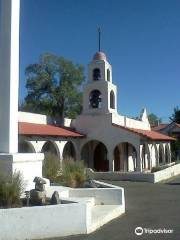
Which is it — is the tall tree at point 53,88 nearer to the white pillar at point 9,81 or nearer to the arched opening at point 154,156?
the arched opening at point 154,156

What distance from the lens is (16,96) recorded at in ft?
35.9

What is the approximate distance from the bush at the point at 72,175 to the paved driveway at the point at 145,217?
1.96 metres

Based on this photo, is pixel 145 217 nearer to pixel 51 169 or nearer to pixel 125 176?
pixel 51 169

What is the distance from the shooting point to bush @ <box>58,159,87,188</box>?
13781 millimetres

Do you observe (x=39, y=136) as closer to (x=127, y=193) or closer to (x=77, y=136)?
(x=77, y=136)

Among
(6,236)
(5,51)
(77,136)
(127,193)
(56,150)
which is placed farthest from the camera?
(77,136)

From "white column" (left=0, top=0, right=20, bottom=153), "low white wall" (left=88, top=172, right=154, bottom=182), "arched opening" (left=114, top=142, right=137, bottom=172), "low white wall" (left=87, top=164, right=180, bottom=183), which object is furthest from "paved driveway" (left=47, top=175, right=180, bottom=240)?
"arched opening" (left=114, top=142, right=137, bottom=172)

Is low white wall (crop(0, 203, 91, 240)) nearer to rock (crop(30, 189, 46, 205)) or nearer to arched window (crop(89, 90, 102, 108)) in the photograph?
rock (crop(30, 189, 46, 205))

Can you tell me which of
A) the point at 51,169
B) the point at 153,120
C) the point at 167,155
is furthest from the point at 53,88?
the point at 153,120

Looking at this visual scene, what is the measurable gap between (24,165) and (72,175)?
11.5 ft

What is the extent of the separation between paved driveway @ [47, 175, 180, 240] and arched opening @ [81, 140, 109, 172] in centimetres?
1187

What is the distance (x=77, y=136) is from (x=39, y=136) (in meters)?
4.82

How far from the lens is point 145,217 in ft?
34.7

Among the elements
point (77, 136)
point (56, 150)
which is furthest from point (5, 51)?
point (77, 136)
